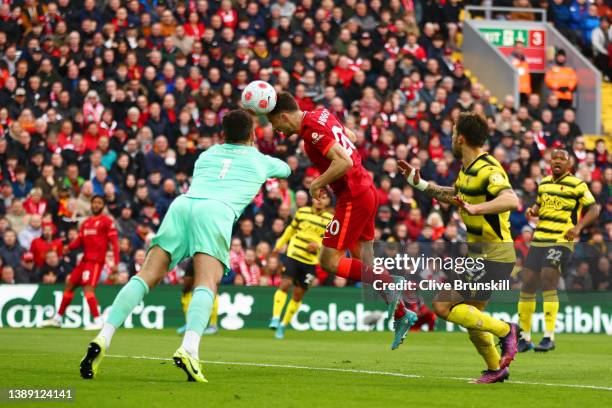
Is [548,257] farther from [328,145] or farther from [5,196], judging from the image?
[5,196]

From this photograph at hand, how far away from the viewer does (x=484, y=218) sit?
11.1 m

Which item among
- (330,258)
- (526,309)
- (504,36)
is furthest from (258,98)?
(504,36)

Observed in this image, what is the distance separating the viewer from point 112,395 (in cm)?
941

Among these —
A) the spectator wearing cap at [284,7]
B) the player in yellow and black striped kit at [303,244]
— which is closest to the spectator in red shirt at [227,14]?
the spectator wearing cap at [284,7]

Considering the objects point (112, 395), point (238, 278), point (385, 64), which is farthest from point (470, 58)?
point (112, 395)

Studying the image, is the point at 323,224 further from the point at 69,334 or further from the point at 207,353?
the point at 207,353

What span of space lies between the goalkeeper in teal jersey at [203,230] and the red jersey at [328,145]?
60.5 inches

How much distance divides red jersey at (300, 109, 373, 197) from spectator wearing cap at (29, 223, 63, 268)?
10762mm

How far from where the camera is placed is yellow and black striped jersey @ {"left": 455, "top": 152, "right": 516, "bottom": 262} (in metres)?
11.0

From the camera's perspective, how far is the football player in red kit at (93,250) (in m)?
21.7

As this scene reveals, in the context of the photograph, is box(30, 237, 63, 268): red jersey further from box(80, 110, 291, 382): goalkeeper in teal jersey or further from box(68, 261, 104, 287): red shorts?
box(80, 110, 291, 382): goalkeeper in teal jersey

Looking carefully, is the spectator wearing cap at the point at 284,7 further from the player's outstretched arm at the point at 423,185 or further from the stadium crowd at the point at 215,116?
the player's outstretched arm at the point at 423,185

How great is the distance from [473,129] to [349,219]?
7.85ft

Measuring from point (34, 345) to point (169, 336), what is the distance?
12.0 feet
